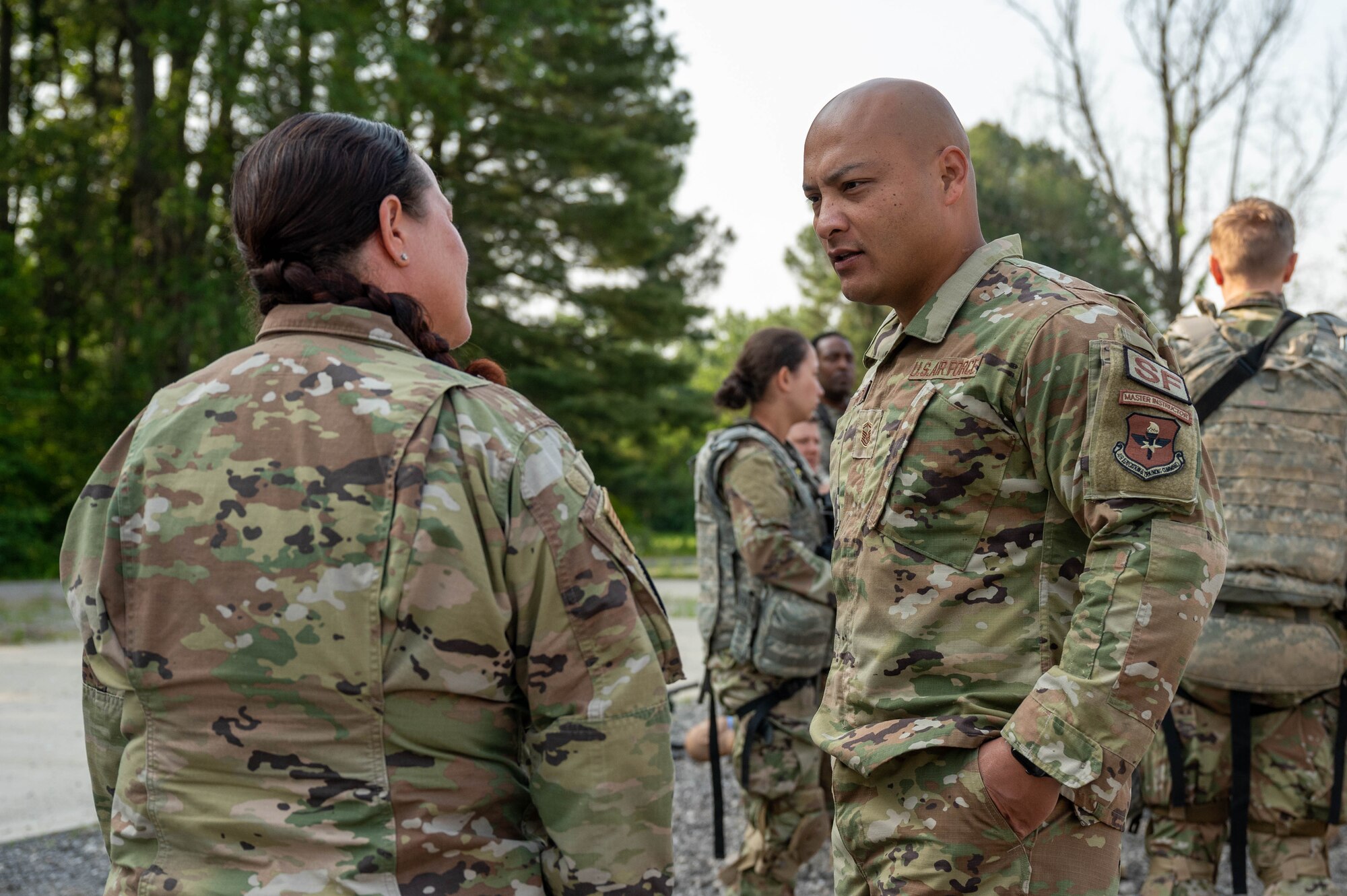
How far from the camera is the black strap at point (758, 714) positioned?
4.09 meters

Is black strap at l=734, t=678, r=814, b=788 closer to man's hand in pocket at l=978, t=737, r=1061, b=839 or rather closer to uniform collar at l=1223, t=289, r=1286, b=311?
uniform collar at l=1223, t=289, r=1286, b=311

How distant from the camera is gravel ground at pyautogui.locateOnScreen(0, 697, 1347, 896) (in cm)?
464

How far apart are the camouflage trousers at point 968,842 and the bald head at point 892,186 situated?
3.14 feet

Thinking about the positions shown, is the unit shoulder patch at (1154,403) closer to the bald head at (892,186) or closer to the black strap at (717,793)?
the bald head at (892,186)

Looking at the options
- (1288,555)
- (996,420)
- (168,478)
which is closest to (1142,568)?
(996,420)

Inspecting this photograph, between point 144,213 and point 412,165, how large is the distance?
790 inches

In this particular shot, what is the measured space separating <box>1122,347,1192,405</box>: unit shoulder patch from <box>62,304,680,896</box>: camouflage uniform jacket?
98 centimetres

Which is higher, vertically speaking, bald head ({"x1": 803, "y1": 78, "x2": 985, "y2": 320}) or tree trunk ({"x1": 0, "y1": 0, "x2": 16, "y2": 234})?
tree trunk ({"x1": 0, "y1": 0, "x2": 16, "y2": 234})

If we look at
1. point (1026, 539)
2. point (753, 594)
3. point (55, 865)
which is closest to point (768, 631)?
point (753, 594)

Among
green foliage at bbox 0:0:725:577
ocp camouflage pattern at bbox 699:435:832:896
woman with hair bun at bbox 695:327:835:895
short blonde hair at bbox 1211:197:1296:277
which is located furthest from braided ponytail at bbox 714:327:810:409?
green foliage at bbox 0:0:725:577

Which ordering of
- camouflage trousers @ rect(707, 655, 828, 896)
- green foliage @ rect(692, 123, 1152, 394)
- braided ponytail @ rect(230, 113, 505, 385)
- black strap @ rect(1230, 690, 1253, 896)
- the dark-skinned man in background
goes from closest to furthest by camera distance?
braided ponytail @ rect(230, 113, 505, 385) < black strap @ rect(1230, 690, 1253, 896) < camouflage trousers @ rect(707, 655, 828, 896) < the dark-skinned man in background < green foliage @ rect(692, 123, 1152, 394)

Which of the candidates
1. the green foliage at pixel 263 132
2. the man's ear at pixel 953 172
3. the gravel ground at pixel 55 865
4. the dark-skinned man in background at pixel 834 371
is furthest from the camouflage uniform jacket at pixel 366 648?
the green foliage at pixel 263 132

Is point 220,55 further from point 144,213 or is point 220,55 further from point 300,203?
point 300,203

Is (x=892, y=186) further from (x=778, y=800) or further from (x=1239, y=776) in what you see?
(x=778, y=800)
